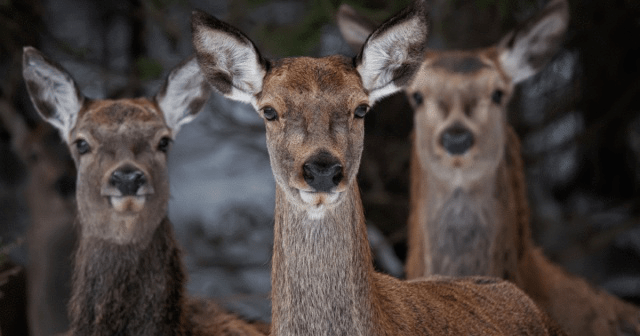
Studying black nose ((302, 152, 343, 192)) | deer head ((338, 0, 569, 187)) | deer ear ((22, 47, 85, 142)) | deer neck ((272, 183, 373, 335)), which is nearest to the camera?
black nose ((302, 152, 343, 192))

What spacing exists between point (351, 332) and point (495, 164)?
275cm

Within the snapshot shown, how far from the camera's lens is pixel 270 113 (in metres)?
4.30

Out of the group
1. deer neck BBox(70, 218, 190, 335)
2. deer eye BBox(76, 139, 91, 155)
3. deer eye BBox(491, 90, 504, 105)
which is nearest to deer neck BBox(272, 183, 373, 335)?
deer neck BBox(70, 218, 190, 335)

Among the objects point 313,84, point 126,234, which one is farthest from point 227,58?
point 126,234

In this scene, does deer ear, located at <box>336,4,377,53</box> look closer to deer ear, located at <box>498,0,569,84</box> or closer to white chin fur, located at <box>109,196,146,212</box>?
deer ear, located at <box>498,0,569,84</box>

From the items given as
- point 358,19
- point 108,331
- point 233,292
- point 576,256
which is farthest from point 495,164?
point 233,292

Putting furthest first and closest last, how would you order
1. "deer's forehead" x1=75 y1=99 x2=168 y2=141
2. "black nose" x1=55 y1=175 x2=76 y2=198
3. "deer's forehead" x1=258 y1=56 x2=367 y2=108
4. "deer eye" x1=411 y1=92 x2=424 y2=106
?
"black nose" x1=55 y1=175 x2=76 y2=198 → "deer eye" x1=411 y1=92 x2=424 y2=106 → "deer's forehead" x1=75 y1=99 x2=168 y2=141 → "deer's forehead" x1=258 y1=56 x2=367 y2=108

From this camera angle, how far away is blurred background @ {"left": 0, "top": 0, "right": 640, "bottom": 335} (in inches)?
341

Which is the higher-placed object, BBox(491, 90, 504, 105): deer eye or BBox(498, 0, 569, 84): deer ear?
BBox(498, 0, 569, 84): deer ear

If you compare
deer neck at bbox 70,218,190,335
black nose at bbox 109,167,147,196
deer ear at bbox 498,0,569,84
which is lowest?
deer neck at bbox 70,218,190,335

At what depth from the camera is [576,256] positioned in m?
9.66

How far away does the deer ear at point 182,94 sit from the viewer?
239 inches

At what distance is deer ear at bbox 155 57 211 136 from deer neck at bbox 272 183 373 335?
217 centimetres

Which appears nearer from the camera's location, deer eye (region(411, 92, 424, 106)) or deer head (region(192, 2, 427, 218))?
deer head (region(192, 2, 427, 218))
